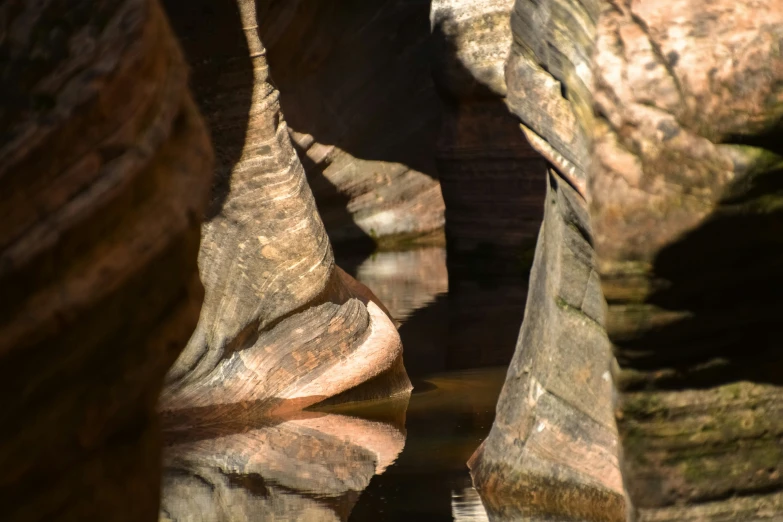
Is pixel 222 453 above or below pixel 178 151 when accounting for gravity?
below

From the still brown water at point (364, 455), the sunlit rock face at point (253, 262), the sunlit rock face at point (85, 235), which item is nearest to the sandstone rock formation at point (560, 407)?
the still brown water at point (364, 455)

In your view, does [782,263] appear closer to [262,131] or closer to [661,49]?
[661,49]

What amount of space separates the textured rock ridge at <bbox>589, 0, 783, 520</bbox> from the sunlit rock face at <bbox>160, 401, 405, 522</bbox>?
1.26 meters

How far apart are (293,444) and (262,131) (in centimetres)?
134

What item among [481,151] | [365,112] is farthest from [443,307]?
[365,112]

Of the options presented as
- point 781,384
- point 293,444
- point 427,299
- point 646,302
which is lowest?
point 427,299

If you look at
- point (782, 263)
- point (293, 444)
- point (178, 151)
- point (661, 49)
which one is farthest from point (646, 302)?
point (293, 444)

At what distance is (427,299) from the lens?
26.7 ft

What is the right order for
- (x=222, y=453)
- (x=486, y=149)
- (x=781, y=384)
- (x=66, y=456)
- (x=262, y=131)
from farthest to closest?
(x=486, y=149) → (x=262, y=131) → (x=222, y=453) → (x=781, y=384) → (x=66, y=456)

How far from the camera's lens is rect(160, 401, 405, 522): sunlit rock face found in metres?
4.09

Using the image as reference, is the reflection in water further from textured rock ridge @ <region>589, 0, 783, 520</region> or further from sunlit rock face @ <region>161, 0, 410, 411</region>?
textured rock ridge @ <region>589, 0, 783, 520</region>

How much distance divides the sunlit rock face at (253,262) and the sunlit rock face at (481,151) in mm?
3426

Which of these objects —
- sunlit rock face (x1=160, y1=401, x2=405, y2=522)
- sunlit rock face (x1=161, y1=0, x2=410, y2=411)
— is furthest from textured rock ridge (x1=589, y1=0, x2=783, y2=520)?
sunlit rock face (x1=161, y1=0, x2=410, y2=411)

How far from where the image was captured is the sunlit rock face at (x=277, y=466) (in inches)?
161
